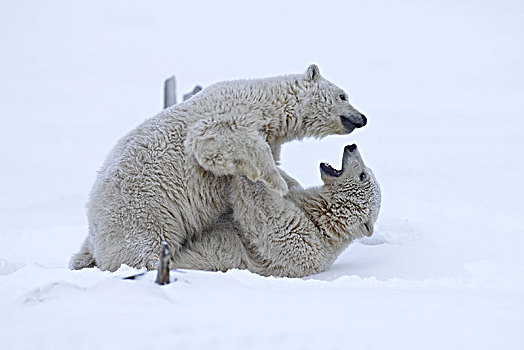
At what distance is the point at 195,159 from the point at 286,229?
31.0 inches

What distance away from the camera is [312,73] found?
4.72 meters

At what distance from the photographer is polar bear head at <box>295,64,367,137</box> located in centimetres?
464

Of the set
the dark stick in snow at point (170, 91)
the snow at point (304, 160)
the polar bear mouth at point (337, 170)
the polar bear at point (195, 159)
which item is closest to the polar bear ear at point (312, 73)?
the polar bear at point (195, 159)

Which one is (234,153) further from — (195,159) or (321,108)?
(321,108)

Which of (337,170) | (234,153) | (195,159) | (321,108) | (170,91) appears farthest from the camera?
(170,91)

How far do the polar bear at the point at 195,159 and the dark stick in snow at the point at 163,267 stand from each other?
122cm

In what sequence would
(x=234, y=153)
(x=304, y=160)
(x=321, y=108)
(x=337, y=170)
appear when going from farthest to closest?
(x=304, y=160)
(x=337, y=170)
(x=321, y=108)
(x=234, y=153)

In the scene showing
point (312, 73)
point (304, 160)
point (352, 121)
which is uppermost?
point (312, 73)

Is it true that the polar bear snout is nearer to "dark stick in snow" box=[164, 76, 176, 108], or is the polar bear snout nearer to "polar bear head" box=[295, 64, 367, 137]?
"polar bear head" box=[295, 64, 367, 137]

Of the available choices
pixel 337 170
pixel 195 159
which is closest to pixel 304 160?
pixel 337 170

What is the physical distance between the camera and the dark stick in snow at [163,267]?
273 centimetres

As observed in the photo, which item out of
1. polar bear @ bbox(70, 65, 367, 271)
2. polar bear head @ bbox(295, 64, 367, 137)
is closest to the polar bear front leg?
polar bear @ bbox(70, 65, 367, 271)

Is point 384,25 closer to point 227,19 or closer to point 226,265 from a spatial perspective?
point 227,19

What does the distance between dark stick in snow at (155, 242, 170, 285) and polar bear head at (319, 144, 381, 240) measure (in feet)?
6.49
